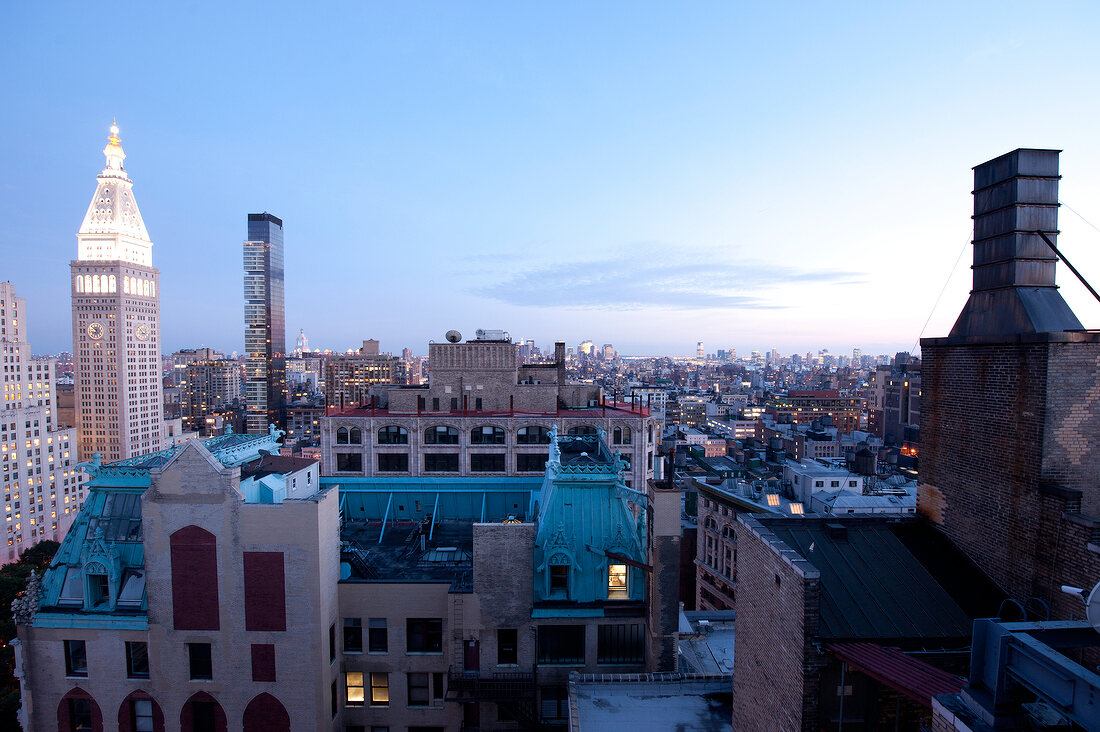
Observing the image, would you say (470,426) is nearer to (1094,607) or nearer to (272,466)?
(272,466)

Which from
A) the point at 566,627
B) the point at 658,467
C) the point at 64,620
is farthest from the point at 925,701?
the point at 658,467

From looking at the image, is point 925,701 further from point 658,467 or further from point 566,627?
point 658,467

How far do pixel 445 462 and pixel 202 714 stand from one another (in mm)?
32573

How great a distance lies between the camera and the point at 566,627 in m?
23.9

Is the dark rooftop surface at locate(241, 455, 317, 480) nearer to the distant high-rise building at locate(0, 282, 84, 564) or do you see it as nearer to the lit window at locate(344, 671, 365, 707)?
the lit window at locate(344, 671, 365, 707)

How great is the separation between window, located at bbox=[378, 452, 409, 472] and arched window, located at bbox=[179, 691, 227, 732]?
106 ft

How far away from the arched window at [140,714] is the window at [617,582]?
19.9 m

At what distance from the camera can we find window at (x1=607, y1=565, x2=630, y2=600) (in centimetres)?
2439

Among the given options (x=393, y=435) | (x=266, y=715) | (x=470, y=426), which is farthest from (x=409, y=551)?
(x=393, y=435)

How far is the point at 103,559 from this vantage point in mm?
23234

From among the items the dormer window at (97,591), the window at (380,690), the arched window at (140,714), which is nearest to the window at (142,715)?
the arched window at (140,714)

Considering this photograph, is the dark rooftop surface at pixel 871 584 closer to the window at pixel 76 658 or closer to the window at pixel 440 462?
the window at pixel 76 658

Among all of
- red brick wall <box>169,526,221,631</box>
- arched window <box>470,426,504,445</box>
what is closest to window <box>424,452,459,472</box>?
arched window <box>470,426,504,445</box>

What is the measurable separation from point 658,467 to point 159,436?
167 meters
